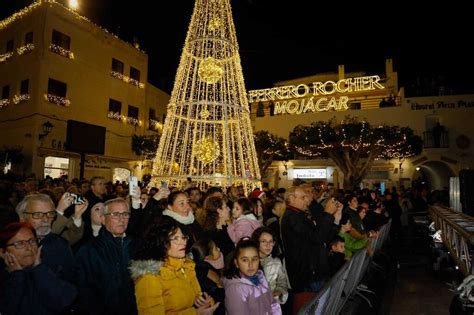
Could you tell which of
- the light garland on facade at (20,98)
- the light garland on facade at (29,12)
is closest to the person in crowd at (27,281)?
the light garland on facade at (20,98)

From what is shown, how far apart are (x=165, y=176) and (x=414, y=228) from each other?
917 cm

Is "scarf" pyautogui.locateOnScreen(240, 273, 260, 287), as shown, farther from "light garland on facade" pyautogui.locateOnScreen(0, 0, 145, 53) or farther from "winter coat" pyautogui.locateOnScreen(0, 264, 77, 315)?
"light garland on facade" pyautogui.locateOnScreen(0, 0, 145, 53)

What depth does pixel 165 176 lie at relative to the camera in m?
11.5

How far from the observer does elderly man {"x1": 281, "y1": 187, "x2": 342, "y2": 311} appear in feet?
13.7

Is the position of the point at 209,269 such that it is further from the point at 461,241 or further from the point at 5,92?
the point at 5,92

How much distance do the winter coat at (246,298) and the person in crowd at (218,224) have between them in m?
1.48

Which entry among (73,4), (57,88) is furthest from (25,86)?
(73,4)

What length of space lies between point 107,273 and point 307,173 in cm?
2609

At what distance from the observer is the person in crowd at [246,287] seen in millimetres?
3154

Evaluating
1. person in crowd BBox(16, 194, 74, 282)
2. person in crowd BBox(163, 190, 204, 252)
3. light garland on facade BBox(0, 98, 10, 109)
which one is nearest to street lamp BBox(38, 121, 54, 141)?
light garland on facade BBox(0, 98, 10, 109)

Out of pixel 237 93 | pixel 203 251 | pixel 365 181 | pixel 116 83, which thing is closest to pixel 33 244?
pixel 203 251

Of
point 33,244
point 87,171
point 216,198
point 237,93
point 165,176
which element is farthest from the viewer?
point 87,171

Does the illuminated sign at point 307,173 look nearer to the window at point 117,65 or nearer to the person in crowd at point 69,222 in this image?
the window at point 117,65

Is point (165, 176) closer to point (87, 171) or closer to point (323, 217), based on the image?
point (323, 217)
